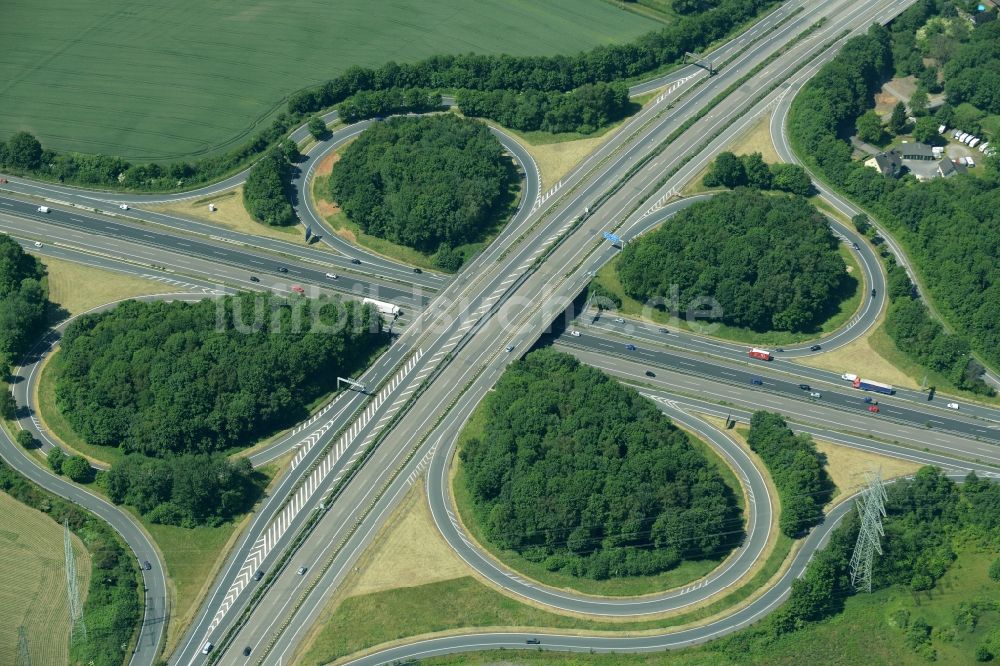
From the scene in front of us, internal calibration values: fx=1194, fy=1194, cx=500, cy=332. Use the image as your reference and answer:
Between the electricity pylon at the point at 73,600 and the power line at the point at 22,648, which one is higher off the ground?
the electricity pylon at the point at 73,600

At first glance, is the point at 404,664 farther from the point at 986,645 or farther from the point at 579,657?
the point at 986,645

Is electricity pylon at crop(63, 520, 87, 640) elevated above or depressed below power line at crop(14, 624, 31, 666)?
Answer: above

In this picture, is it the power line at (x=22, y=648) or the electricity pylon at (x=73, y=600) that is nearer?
the power line at (x=22, y=648)

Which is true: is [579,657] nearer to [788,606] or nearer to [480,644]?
[480,644]

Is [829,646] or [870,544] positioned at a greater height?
[870,544]

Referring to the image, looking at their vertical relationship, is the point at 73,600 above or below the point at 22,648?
above

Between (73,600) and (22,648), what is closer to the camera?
(22,648)

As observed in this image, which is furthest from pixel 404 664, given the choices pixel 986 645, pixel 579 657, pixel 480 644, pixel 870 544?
pixel 986 645

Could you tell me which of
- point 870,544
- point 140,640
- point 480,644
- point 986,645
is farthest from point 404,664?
point 986,645

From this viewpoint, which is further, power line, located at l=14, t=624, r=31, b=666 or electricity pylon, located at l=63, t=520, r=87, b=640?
electricity pylon, located at l=63, t=520, r=87, b=640
